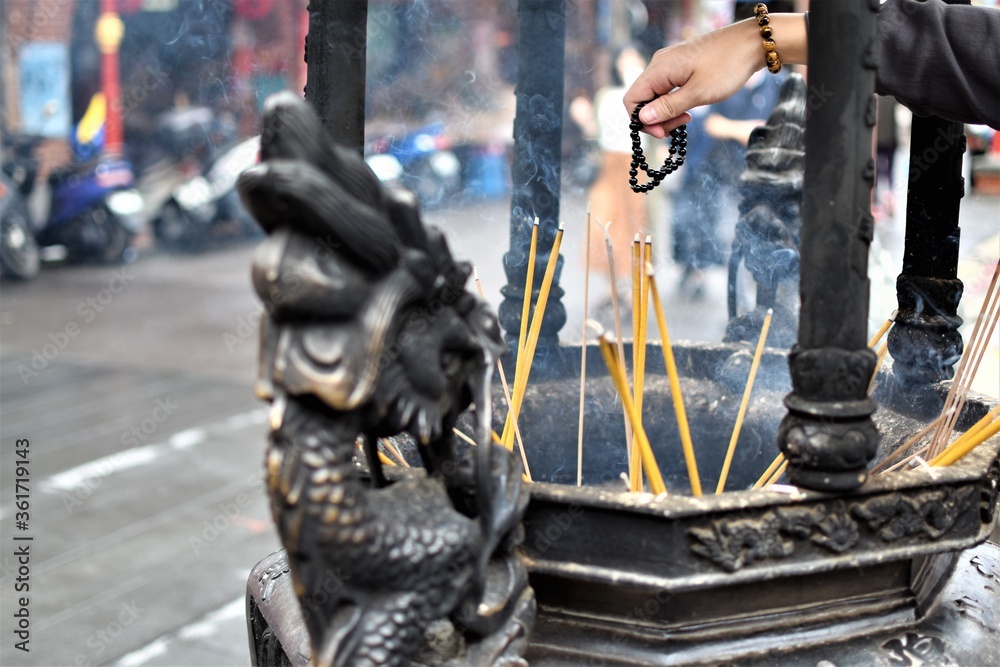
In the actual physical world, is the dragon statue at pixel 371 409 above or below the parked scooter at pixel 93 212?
above

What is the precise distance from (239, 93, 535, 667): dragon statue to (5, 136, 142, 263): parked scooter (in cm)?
876

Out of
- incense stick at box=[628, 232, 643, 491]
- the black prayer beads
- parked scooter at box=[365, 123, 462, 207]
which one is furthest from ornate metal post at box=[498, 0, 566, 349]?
parked scooter at box=[365, 123, 462, 207]

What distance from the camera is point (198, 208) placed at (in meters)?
10.2

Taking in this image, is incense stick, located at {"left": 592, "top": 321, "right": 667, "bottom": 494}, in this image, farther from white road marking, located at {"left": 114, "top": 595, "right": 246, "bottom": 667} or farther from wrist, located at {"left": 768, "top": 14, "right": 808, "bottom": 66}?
white road marking, located at {"left": 114, "top": 595, "right": 246, "bottom": 667}

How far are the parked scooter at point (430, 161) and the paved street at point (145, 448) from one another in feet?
3.52

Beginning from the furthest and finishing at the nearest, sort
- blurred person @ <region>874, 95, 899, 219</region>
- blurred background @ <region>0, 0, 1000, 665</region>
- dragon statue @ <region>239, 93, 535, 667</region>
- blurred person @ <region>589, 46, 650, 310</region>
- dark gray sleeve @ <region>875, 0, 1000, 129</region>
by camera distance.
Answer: blurred person @ <region>874, 95, 899, 219</region>
blurred person @ <region>589, 46, 650, 310</region>
blurred background @ <region>0, 0, 1000, 665</region>
dark gray sleeve @ <region>875, 0, 1000, 129</region>
dragon statue @ <region>239, 93, 535, 667</region>

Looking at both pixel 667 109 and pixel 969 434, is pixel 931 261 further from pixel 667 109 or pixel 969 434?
pixel 667 109

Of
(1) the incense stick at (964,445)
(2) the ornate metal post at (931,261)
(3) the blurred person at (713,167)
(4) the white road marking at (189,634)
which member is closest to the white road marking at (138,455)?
(4) the white road marking at (189,634)

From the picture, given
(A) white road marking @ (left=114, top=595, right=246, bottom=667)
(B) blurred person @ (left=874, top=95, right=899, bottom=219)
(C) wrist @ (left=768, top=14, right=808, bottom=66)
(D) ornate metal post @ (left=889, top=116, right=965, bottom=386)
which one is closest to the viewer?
(C) wrist @ (left=768, top=14, right=808, bottom=66)

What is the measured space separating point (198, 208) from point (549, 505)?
9.50 metres

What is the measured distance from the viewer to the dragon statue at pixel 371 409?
1.06m

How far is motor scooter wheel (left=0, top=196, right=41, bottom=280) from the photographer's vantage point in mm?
8320

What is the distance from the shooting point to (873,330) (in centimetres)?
387

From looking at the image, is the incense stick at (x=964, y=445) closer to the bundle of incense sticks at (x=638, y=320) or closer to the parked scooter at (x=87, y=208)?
the bundle of incense sticks at (x=638, y=320)
